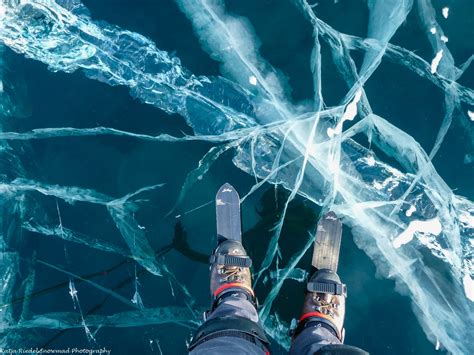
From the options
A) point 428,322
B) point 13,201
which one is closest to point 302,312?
point 428,322

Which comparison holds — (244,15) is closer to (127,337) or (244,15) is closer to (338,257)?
(338,257)

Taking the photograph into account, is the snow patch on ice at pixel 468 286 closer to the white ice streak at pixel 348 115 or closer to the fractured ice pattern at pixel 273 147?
the fractured ice pattern at pixel 273 147

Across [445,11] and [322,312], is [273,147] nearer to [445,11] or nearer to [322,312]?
[322,312]

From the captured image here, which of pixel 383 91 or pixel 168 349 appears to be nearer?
pixel 168 349

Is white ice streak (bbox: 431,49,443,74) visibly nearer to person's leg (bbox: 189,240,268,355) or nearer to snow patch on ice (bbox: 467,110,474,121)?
snow patch on ice (bbox: 467,110,474,121)

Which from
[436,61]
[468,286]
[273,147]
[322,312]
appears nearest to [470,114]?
[436,61]

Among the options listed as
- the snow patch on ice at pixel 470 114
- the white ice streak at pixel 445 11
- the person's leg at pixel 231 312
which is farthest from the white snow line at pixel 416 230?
the white ice streak at pixel 445 11

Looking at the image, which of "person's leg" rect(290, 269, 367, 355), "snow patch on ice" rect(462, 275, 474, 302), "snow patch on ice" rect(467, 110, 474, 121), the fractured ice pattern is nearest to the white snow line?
the fractured ice pattern
